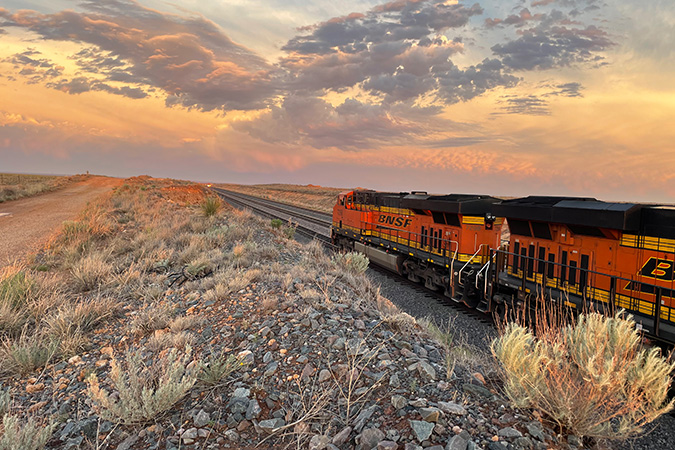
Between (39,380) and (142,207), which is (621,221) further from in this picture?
(142,207)

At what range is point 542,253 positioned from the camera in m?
9.77

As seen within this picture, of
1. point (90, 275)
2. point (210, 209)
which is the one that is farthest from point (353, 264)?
point (210, 209)

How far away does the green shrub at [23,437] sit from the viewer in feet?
12.3

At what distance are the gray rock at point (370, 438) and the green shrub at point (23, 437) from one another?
3.33 m

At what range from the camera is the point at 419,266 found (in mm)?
14328

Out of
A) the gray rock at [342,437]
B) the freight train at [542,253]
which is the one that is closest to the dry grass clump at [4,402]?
the gray rock at [342,437]

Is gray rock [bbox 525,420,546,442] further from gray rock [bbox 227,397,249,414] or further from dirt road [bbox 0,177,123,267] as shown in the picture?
dirt road [bbox 0,177,123,267]

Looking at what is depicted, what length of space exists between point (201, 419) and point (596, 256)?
28.0 ft

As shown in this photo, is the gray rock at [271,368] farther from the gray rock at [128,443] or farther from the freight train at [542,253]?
the freight train at [542,253]

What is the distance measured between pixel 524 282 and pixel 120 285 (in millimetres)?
10017

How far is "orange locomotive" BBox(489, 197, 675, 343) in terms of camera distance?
7188mm

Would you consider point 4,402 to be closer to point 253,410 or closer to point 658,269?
point 253,410

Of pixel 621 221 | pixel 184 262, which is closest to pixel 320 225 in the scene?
pixel 184 262

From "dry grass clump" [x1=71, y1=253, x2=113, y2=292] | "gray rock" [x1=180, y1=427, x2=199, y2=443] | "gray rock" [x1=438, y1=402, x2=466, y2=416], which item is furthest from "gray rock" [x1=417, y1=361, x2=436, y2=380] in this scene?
"dry grass clump" [x1=71, y1=253, x2=113, y2=292]
